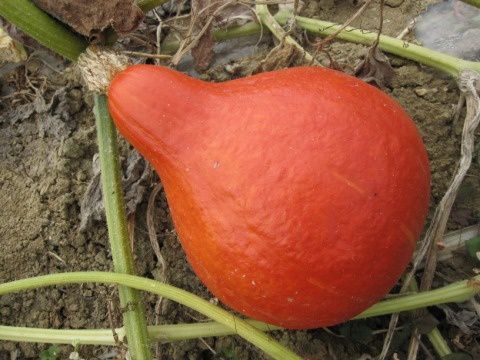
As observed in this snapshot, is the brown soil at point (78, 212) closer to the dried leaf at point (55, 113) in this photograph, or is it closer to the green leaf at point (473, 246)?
the dried leaf at point (55, 113)

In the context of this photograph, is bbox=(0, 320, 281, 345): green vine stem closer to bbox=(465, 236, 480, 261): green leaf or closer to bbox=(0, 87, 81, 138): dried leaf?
bbox=(465, 236, 480, 261): green leaf

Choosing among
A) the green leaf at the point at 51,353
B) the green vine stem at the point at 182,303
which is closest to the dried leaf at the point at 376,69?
the green vine stem at the point at 182,303

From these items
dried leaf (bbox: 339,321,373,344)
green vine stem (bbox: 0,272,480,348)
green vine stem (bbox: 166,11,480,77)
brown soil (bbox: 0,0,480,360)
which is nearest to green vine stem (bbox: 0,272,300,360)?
green vine stem (bbox: 0,272,480,348)

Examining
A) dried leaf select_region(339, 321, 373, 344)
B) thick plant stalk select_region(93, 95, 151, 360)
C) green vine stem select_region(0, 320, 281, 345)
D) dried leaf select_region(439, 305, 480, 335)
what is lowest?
dried leaf select_region(439, 305, 480, 335)

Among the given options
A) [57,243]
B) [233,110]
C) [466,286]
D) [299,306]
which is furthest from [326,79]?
[57,243]

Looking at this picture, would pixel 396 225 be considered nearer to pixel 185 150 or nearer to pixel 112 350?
pixel 185 150

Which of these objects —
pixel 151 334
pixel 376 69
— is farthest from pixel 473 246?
pixel 151 334
